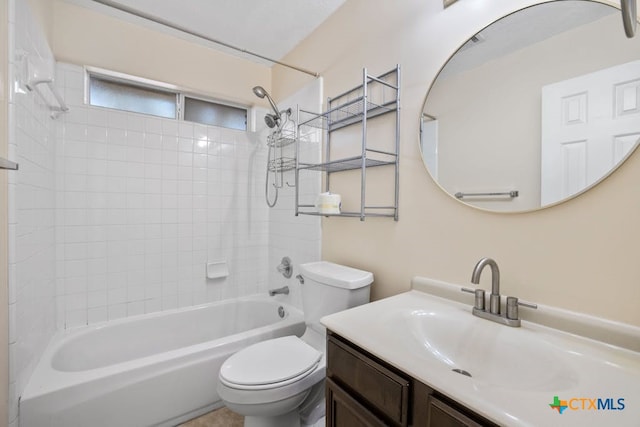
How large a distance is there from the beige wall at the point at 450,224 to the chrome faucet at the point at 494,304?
81mm

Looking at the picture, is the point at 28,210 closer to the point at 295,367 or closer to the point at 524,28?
the point at 295,367

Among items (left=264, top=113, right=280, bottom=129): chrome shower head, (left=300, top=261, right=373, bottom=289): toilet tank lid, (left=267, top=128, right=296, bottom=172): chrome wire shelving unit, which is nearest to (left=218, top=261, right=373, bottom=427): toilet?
(left=300, top=261, right=373, bottom=289): toilet tank lid

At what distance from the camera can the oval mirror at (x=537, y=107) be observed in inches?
30.8

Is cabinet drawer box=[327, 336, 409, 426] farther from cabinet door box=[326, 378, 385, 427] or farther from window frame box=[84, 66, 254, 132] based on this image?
window frame box=[84, 66, 254, 132]

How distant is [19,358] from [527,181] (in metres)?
2.13

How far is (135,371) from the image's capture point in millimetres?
1379

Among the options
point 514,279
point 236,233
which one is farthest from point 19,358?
point 514,279

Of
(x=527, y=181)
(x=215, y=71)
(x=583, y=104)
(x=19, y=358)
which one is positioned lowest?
(x=19, y=358)

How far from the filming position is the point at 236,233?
2.47 metres

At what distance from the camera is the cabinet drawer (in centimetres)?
71

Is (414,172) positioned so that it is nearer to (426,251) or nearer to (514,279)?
(426,251)

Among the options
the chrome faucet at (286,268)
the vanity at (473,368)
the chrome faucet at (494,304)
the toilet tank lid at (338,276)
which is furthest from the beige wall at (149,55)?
the chrome faucet at (494,304)

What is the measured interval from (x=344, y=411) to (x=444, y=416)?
38 centimetres

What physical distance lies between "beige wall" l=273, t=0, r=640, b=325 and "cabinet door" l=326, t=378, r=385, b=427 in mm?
605
